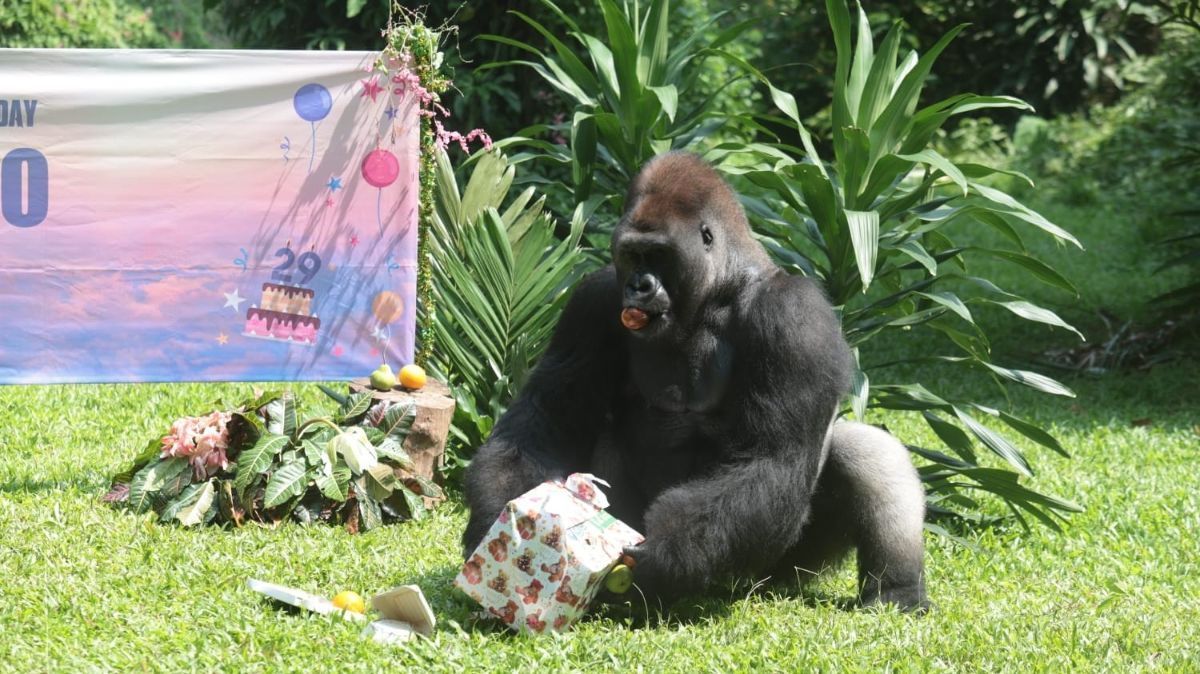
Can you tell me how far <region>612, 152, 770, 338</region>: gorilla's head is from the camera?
3.88 meters

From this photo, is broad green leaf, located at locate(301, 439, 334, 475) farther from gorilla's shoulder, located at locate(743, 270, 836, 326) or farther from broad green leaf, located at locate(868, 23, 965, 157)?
broad green leaf, located at locate(868, 23, 965, 157)

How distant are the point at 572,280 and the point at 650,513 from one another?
7.11ft

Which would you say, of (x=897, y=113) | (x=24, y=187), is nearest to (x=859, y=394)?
(x=897, y=113)

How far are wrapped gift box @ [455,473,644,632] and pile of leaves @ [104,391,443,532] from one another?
135 centimetres

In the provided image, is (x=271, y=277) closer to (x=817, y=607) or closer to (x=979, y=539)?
(x=817, y=607)

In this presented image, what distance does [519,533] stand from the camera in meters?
3.63

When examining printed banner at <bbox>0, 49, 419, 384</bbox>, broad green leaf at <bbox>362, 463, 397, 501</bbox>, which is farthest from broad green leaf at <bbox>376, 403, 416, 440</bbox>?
printed banner at <bbox>0, 49, 419, 384</bbox>

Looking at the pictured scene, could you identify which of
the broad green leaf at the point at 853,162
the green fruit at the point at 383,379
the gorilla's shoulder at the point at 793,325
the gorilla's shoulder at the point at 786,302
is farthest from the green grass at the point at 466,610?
the broad green leaf at the point at 853,162

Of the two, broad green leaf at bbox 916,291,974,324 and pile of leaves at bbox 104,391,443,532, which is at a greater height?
broad green leaf at bbox 916,291,974,324

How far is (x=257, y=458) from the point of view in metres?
4.88

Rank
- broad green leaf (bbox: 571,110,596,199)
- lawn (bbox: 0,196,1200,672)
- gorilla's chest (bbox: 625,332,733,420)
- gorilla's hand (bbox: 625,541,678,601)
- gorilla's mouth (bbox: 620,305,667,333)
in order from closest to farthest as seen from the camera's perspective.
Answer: lawn (bbox: 0,196,1200,672) → gorilla's hand (bbox: 625,541,678,601) → gorilla's mouth (bbox: 620,305,667,333) → gorilla's chest (bbox: 625,332,733,420) → broad green leaf (bbox: 571,110,596,199)

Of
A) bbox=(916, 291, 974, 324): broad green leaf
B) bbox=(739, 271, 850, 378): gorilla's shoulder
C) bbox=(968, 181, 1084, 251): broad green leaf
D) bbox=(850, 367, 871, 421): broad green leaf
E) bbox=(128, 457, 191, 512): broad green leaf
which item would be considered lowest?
bbox=(128, 457, 191, 512): broad green leaf

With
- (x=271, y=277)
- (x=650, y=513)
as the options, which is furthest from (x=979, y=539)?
(x=271, y=277)

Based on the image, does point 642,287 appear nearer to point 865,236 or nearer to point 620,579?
point 620,579
